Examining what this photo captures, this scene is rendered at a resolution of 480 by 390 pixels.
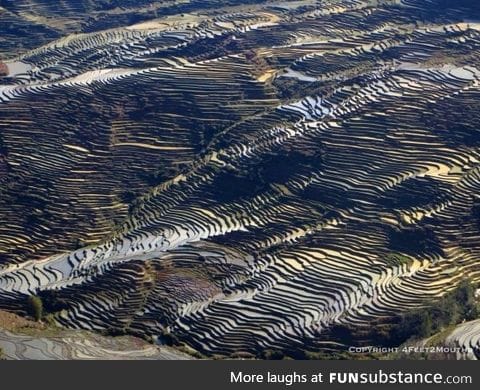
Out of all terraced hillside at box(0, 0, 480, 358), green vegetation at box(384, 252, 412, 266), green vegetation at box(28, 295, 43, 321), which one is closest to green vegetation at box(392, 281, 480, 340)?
terraced hillside at box(0, 0, 480, 358)

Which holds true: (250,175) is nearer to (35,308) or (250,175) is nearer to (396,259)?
(396,259)

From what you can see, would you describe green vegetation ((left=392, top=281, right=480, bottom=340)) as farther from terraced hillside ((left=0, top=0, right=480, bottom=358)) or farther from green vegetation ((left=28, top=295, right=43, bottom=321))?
green vegetation ((left=28, top=295, right=43, bottom=321))

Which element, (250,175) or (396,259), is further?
(250,175)

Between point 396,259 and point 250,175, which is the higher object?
point 250,175

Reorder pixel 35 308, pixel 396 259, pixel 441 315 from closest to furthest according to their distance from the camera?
1. pixel 441 315
2. pixel 35 308
3. pixel 396 259

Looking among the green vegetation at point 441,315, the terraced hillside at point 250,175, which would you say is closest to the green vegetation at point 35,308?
the terraced hillside at point 250,175

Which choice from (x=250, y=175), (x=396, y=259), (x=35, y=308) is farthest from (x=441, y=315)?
(x=35, y=308)
